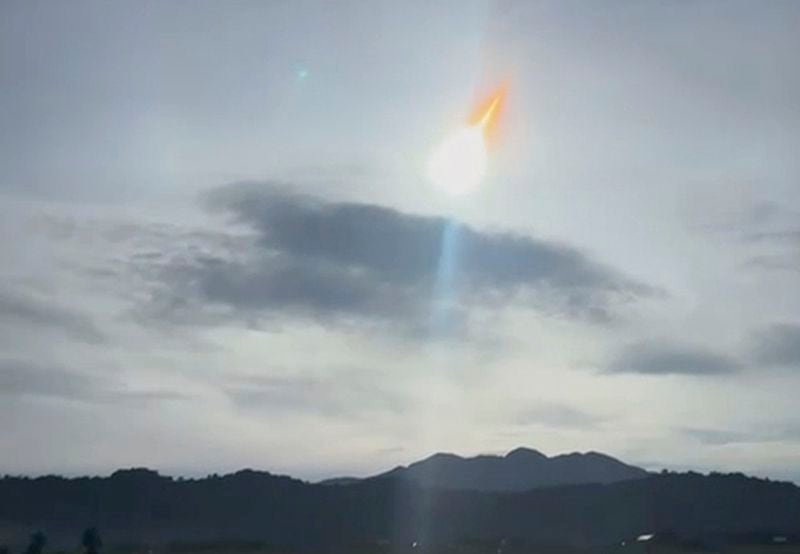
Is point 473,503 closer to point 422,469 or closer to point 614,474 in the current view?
point 422,469

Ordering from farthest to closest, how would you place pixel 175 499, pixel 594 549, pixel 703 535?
pixel 175 499
pixel 703 535
pixel 594 549

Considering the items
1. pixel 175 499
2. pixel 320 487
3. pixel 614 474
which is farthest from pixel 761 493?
pixel 614 474

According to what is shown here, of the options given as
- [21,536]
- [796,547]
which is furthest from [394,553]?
[21,536]

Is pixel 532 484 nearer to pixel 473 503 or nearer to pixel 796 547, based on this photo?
pixel 473 503

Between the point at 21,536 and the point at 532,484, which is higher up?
the point at 532,484

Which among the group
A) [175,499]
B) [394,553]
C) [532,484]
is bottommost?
[394,553]

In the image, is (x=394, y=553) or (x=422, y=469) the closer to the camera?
(x=394, y=553)

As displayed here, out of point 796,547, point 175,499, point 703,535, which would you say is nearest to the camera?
point 796,547
